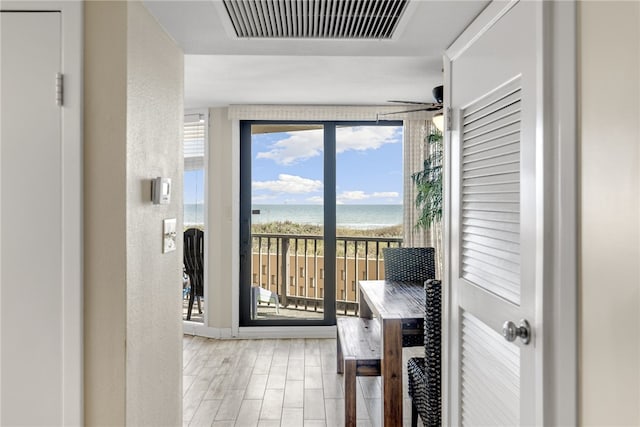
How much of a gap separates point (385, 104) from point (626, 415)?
13.9 feet

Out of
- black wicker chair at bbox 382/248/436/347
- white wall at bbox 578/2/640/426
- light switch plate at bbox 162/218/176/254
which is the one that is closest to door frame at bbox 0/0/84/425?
light switch plate at bbox 162/218/176/254

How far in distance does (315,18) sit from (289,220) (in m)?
3.47

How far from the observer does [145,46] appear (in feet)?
5.46

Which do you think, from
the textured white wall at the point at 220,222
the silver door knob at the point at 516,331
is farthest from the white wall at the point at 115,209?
the textured white wall at the point at 220,222

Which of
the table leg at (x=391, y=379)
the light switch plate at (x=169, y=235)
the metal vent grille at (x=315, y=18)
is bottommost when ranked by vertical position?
the table leg at (x=391, y=379)

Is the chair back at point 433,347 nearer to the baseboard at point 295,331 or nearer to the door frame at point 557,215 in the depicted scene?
the door frame at point 557,215

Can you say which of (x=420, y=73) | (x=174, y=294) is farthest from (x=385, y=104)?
(x=174, y=294)

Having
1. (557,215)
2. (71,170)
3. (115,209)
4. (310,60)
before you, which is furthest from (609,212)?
(310,60)

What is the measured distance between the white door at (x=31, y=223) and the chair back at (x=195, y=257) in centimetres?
361

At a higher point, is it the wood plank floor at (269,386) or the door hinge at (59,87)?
the door hinge at (59,87)

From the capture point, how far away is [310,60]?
343 cm

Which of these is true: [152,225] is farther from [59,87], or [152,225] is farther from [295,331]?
[295,331]

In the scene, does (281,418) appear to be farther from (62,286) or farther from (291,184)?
(291,184)

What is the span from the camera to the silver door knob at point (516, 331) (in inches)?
49.8
